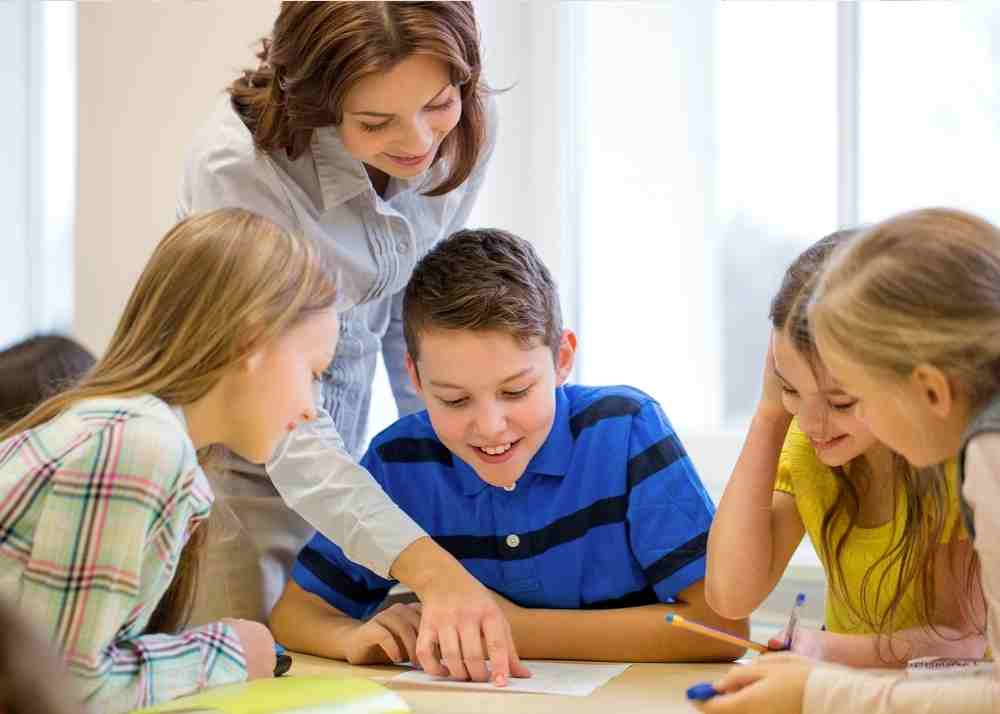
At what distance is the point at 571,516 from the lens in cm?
155

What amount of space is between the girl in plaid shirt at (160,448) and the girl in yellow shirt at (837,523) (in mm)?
467

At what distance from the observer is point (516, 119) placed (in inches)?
92.1

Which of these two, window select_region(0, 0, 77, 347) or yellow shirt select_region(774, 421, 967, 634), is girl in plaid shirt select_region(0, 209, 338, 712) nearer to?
yellow shirt select_region(774, 421, 967, 634)

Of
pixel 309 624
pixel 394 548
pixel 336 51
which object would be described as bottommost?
pixel 309 624

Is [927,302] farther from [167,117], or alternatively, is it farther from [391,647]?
[167,117]

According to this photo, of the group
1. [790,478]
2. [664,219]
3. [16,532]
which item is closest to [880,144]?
[664,219]

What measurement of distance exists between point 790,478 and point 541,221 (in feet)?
3.27

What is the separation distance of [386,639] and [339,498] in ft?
0.57

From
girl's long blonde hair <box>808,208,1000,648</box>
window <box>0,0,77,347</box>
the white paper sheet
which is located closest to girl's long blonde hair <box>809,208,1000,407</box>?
girl's long blonde hair <box>808,208,1000,648</box>

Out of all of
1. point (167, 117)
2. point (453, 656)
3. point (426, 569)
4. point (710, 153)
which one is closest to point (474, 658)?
point (453, 656)

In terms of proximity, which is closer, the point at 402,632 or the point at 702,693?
the point at 702,693

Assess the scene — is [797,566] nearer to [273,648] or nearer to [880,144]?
[880,144]

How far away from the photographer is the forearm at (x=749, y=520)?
4.52ft

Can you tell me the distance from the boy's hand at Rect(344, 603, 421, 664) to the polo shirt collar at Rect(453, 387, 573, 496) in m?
0.19
